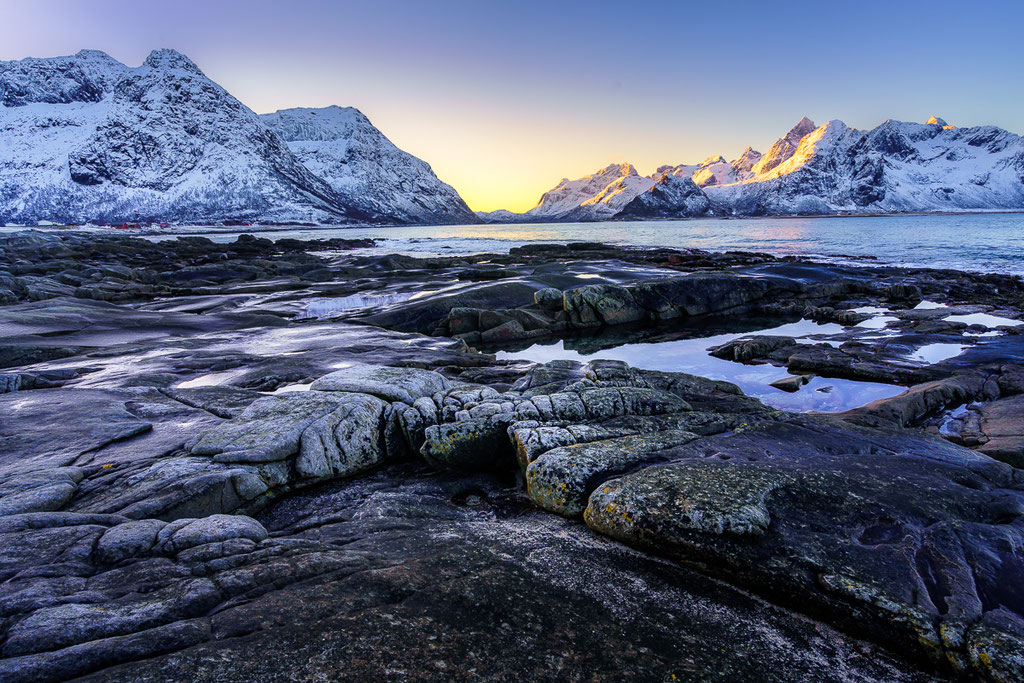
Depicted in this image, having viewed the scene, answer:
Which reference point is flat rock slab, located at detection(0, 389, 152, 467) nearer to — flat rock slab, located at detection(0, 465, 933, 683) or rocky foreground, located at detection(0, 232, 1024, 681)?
rocky foreground, located at detection(0, 232, 1024, 681)

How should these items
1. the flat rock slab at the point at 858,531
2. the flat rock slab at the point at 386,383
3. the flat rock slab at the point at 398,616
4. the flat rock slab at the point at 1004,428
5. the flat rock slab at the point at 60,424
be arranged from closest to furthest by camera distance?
the flat rock slab at the point at 398,616, the flat rock slab at the point at 858,531, the flat rock slab at the point at 60,424, the flat rock slab at the point at 1004,428, the flat rock slab at the point at 386,383

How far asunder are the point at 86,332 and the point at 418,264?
2502cm

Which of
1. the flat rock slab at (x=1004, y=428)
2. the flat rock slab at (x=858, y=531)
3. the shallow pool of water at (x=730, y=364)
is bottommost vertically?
the shallow pool of water at (x=730, y=364)

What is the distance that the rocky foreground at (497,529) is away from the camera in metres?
3.13

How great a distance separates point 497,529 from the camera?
16.6 feet

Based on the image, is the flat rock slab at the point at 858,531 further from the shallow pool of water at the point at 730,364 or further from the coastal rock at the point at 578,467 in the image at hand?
the shallow pool of water at the point at 730,364

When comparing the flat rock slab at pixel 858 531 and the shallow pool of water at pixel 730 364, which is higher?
the flat rock slab at pixel 858 531

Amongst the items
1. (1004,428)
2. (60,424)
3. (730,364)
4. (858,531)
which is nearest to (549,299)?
(730,364)

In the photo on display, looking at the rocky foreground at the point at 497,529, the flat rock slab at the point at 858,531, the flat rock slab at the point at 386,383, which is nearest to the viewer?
the rocky foreground at the point at 497,529

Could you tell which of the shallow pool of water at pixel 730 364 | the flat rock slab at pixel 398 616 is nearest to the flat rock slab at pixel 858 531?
the flat rock slab at pixel 398 616

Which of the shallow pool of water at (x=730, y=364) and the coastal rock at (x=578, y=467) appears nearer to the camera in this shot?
the coastal rock at (x=578, y=467)

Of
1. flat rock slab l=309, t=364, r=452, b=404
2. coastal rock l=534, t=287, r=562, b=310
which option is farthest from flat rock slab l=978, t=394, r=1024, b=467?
coastal rock l=534, t=287, r=562, b=310

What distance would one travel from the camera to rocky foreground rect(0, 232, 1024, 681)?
3.13m

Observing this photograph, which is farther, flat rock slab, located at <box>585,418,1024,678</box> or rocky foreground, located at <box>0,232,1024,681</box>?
flat rock slab, located at <box>585,418,1024,678</box>
